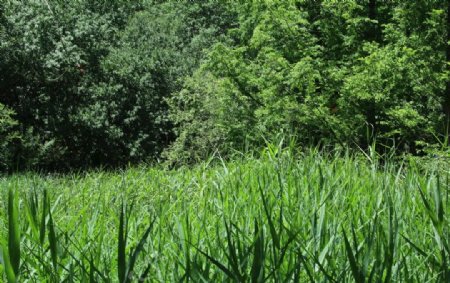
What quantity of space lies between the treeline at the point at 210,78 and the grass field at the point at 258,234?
3035 mm

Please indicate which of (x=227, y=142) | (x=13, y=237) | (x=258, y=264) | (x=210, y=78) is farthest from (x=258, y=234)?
(x=210, y=78)

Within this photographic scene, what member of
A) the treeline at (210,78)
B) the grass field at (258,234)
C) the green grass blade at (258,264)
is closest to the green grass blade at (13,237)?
the grass field at (258,234)

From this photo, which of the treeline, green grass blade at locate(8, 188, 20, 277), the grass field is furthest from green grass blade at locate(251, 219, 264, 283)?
the treeline

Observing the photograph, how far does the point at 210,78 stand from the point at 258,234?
1661 centimetres

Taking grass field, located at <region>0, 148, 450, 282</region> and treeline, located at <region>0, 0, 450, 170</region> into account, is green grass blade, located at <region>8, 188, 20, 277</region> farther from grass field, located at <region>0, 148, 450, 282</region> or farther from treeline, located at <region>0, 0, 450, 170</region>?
treeline, located at <region>0, 0, 450, 170</region>

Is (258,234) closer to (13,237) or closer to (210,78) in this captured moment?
(13,237)

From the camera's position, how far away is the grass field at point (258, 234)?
1635 millimetres

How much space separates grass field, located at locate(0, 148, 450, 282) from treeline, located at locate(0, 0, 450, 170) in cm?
303

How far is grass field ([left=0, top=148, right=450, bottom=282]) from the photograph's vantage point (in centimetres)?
163

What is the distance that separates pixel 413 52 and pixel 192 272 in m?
9.34

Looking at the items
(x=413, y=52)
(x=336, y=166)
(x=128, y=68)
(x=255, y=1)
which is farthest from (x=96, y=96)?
(x=336, y=166)

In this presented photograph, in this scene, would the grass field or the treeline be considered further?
the treeline

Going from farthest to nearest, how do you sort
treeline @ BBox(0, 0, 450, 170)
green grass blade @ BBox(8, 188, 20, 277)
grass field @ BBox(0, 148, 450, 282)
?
treeline @ BBox(0, 0, 450, 170) < grass field @ BBox(0, 148, 450, 282) < green grass blade @ BBox(8, 188, 20, 277)

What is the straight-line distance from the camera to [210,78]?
18047 mm
